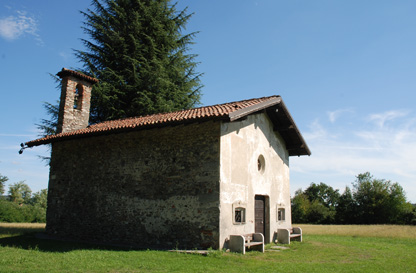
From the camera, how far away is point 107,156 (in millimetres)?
11602

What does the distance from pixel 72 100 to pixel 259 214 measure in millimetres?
9917

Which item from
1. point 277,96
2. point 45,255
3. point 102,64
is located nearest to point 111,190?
point 45,255

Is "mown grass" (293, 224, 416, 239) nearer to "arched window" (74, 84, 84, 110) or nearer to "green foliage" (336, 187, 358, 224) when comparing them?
"green foliage" (336, 187, 358, 224)

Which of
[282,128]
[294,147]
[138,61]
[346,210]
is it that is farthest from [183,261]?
[346,210]

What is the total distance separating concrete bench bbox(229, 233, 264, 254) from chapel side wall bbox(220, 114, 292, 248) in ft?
0.77

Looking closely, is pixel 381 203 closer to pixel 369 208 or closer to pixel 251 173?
pixel 369 208

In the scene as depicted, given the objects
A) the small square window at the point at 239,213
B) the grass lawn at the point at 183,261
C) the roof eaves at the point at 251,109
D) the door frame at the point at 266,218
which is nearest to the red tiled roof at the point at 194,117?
the roof eaves at the point at 251,109

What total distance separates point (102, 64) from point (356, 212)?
31679 millimetres

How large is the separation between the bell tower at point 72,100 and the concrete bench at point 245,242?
935cm

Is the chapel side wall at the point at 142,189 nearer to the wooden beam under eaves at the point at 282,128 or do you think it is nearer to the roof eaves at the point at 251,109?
the roof eaves at the point at 251,109

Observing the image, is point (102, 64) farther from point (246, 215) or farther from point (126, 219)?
point (246, 215)

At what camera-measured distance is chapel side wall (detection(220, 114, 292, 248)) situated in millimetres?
9594

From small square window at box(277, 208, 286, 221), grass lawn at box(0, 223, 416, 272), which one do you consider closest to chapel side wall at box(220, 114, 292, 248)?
small square window at box(277, 208, 286, 221)

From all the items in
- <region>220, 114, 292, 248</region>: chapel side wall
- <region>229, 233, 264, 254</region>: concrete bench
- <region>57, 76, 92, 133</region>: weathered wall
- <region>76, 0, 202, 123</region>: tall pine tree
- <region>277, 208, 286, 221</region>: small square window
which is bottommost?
<region>229, 233, 264, 254</region>: concrete bench
